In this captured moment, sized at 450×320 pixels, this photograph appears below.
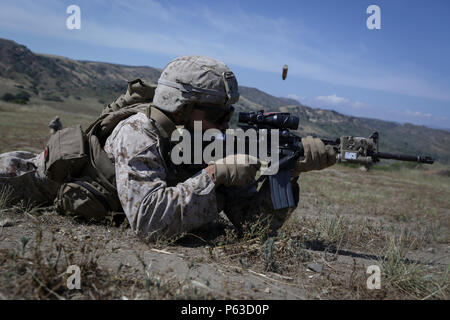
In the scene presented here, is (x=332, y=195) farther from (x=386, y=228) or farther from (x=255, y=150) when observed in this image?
(x=255, y=150)

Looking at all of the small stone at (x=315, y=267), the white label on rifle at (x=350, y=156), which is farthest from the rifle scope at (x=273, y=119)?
the small stone at (x=315, y=267)

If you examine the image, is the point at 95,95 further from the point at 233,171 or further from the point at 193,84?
the point at 233,171

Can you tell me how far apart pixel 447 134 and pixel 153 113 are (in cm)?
11973

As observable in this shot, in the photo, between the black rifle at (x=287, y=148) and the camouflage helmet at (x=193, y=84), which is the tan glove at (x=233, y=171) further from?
the camouflage helmet at (x=193, y=84)

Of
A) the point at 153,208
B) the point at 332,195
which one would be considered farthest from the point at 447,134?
the point at 153,208

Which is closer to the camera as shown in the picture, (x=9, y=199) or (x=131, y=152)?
(x=131, y=152)

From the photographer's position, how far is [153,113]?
125 inches

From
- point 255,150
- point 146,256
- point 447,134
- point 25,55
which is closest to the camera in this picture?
point 146,256

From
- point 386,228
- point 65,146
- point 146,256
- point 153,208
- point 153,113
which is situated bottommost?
point 386,228

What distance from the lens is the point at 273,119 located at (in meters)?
3.56

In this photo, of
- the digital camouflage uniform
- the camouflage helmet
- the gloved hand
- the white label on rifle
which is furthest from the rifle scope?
the digital camouflage uniform
